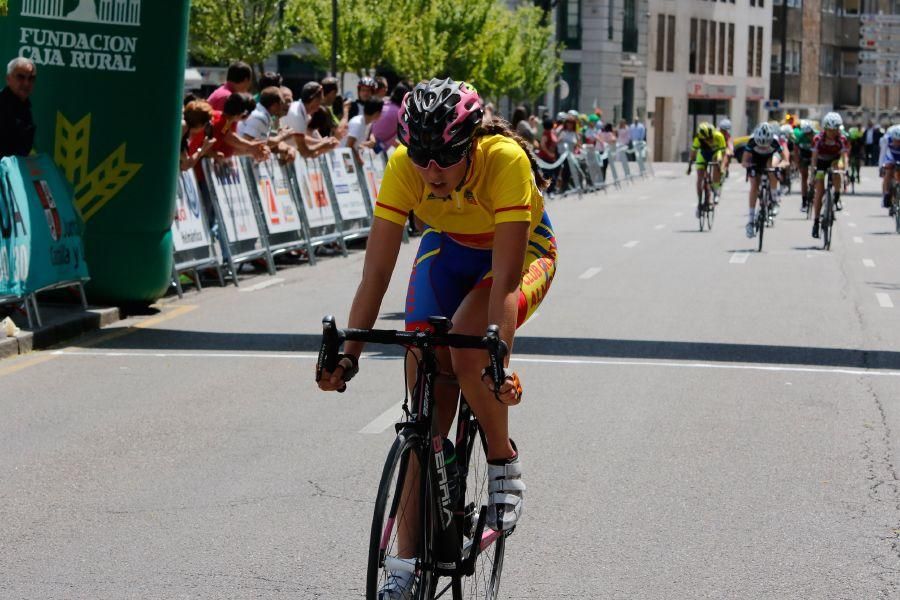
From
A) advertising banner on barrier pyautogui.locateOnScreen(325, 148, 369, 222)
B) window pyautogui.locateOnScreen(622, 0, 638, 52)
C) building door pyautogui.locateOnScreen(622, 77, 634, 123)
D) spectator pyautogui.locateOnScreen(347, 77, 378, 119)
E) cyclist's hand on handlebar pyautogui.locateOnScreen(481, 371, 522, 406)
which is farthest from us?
building door pyautogui.locateOnScreen(622, 77, 634, 123)

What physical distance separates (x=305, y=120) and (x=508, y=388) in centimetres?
1487

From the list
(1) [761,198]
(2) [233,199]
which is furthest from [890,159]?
(2) [233,199]

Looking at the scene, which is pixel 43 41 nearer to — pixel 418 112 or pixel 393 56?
pixel 418 112

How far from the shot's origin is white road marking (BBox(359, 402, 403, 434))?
8.62m

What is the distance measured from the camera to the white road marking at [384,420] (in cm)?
862

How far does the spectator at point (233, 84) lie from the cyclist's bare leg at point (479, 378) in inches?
446

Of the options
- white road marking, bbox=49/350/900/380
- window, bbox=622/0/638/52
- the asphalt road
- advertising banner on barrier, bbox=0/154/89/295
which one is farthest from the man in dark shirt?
window, bbox=622/0/638/52

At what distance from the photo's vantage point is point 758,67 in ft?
298

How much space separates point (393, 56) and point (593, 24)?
90.3ft

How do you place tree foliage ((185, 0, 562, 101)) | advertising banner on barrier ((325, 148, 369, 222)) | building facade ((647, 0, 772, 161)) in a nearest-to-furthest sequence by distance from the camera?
advertising banner on barrier ((325, 148, 369, 222)) → tree foliage ((185, 0, 562, 101)) → building facade ((647, 0, 772, 161))

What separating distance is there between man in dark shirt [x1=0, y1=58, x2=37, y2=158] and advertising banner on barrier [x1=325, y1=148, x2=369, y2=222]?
7652 mm

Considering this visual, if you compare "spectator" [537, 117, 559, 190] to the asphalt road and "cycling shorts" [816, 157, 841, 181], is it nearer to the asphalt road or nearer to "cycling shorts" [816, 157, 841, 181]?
"cycling shorts" [816, 157, 841, 181]

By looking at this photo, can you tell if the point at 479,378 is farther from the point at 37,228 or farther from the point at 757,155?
the point at 757,155

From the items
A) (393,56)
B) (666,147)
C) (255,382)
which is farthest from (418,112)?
(666,147)
